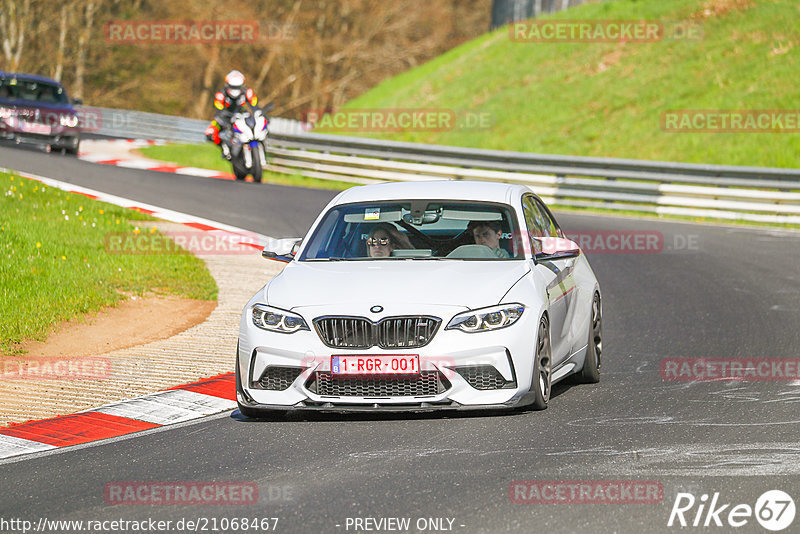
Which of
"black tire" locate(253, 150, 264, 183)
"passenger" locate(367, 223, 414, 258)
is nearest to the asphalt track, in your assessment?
"passenger" locate(367, 223, 414, 258)

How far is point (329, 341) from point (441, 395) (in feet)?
2.39

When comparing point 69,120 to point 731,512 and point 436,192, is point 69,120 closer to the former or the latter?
point 436,192

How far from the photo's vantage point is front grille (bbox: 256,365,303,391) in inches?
290

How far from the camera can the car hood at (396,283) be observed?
24.3 feet

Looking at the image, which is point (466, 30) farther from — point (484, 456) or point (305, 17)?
point (484, 456)

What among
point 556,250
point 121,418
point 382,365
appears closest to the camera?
point 382,365

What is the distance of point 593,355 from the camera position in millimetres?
8992

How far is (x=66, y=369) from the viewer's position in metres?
9.66

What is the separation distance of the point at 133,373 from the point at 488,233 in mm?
2991

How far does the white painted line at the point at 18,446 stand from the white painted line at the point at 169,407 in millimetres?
816

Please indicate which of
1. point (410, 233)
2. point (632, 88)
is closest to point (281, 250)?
point (410, 233)

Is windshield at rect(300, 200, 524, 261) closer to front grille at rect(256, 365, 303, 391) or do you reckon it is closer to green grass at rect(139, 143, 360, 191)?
front grille at rect(256, 365, 303, 391)

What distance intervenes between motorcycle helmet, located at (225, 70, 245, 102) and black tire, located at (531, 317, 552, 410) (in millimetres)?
16675

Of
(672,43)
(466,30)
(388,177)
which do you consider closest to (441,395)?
(388,177)
